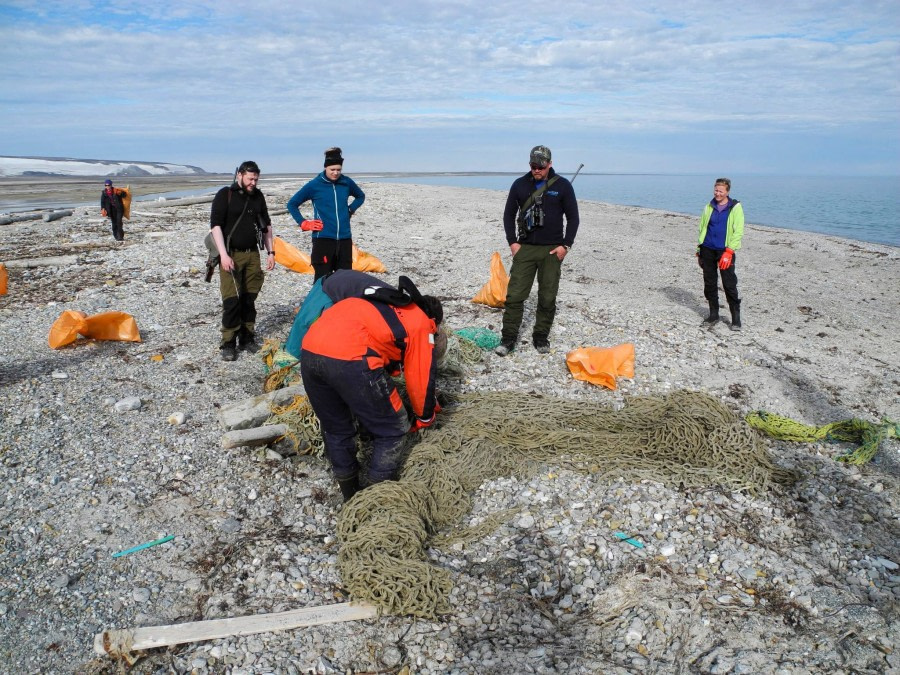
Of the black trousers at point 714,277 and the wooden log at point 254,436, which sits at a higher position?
the black trousers at point 714,277

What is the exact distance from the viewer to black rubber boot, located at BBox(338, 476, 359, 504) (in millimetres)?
3783

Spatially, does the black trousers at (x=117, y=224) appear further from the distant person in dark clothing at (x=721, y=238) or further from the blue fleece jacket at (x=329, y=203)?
the distant person in dark clothing at (x=721, y=238)

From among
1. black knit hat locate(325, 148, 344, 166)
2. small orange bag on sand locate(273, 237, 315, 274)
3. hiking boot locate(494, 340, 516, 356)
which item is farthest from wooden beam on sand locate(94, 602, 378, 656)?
small orange bag on sand locate(273, 237, 315, 274)

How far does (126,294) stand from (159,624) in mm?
6494

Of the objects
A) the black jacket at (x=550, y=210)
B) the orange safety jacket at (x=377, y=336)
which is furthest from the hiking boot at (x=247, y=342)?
the orange safety jacket at (x=377, y=336)

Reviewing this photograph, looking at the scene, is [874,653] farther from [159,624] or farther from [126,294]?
[126,294]

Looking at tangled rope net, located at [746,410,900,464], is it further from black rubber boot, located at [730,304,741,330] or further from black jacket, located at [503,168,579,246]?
black rubber boot, located at [730,304,741,330]

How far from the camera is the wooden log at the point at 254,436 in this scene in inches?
174

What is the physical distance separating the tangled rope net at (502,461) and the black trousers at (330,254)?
2.27 metres

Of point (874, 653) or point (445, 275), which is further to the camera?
point (445, 275)

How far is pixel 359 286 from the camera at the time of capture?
139 inches

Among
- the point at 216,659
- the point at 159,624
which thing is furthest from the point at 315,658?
the point at 159,624

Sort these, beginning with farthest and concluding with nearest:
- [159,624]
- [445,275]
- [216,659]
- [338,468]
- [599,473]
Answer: [445,275] → [599,473] → [338,468] → [159,624] → [216,659]

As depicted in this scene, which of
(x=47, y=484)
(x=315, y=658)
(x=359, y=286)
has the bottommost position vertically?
(x=315, y=658)
